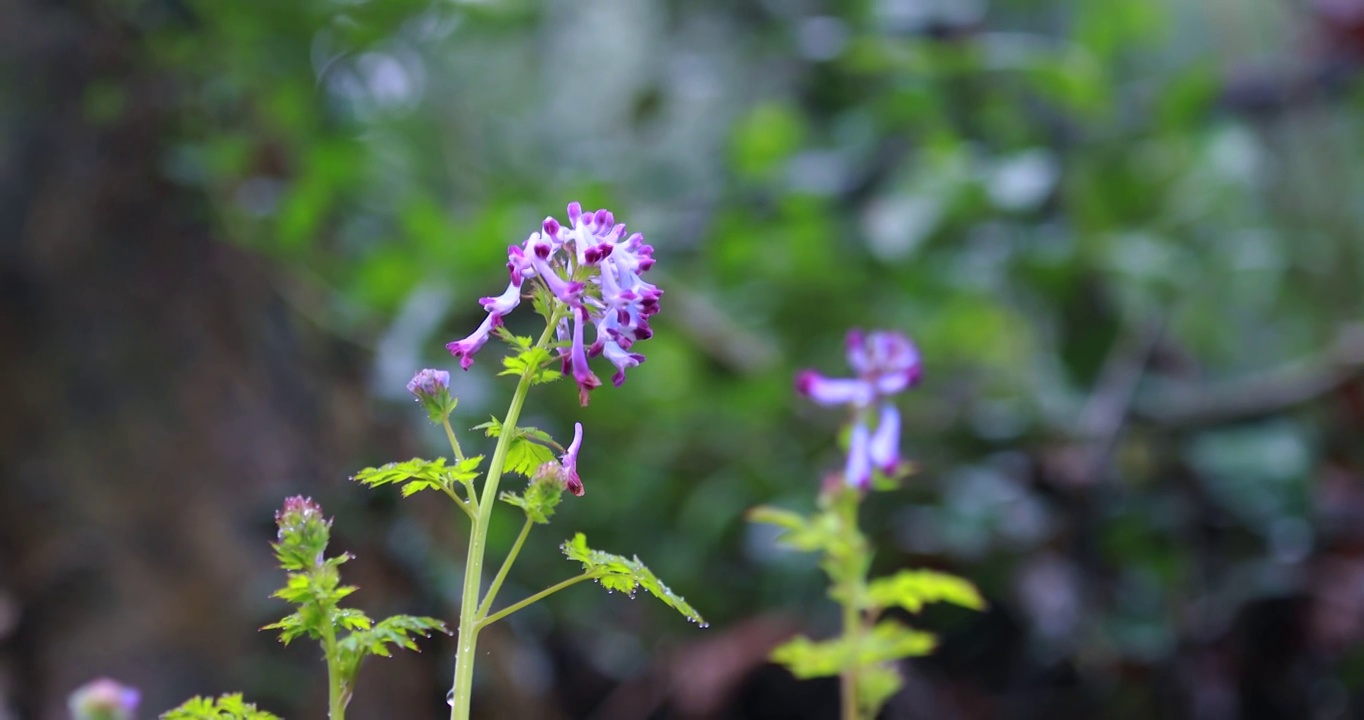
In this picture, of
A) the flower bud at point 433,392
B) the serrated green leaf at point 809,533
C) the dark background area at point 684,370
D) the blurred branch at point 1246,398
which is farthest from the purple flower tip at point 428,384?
the blurred branch at point 1246,398

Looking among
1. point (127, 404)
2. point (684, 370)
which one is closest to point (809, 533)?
point (127, 404)

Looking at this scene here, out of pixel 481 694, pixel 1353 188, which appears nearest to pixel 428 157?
pixel 481 694

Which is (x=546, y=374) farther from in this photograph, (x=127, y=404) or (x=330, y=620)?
(x=127, y=404)

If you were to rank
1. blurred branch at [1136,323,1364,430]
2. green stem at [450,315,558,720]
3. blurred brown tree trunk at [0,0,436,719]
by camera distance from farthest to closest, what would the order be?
1. blurred branch at [1136,323,1364,430]
2. blurred brown tree trunk at [0,0,436,719]
3. green stem at [450,315,558,720]

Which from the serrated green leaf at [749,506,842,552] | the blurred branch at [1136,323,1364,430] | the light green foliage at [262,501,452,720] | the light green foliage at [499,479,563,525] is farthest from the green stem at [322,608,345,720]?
the blurred branch at [1136,323,1364,430]

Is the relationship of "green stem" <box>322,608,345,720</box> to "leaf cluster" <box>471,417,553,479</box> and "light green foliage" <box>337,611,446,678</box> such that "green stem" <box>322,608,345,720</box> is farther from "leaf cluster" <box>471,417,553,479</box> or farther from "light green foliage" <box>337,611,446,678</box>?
"leaf cluster" <box>471,417,553,479</box>

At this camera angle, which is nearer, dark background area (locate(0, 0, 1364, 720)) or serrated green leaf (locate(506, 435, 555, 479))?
serrated green leaf (locate(506, 435, 555, 479))
